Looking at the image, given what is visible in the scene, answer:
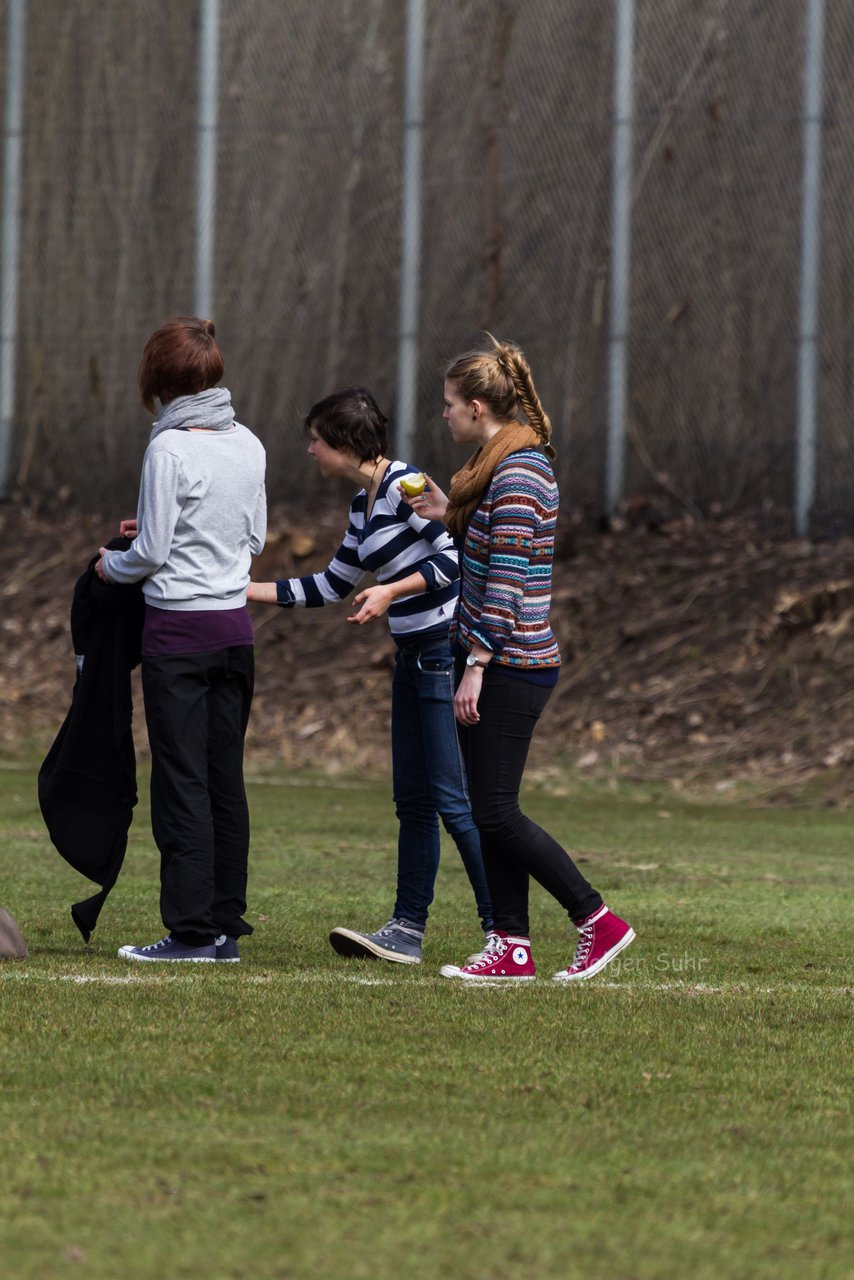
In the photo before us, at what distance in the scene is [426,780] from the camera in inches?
261

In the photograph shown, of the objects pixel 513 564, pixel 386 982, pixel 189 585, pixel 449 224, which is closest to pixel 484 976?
pixel 386 982

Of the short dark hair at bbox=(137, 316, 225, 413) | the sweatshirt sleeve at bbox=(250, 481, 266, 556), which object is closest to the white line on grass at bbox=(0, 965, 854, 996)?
the sweatshirt sleeve at bbox=(250, 481, 266, 556)

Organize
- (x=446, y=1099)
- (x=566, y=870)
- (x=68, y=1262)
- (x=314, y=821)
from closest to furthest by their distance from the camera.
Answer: (x=68, y=1262)
(x=446, y=1099)
(x=566, y=870)
(x=314, y=821)

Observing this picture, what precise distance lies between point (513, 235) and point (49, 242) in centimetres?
493

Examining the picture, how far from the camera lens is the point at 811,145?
16578mm

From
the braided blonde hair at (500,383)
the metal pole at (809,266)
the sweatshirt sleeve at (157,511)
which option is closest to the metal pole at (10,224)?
the metal pole at (809,266)

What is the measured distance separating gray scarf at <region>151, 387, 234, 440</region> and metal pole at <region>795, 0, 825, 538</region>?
10.7 m

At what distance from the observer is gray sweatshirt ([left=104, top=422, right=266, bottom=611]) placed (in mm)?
6191

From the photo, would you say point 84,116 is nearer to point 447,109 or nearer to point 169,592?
point 447,109

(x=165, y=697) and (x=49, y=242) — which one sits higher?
(x=49, y=242)

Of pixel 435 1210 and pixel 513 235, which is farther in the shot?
pixel 513 235

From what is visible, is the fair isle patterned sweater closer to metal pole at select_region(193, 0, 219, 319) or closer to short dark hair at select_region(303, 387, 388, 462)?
short dark hair at select_region(303, 387, 388, 462)

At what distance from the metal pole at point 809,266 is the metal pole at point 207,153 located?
18.3ft

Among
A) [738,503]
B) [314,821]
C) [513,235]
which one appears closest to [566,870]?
[314,821]
